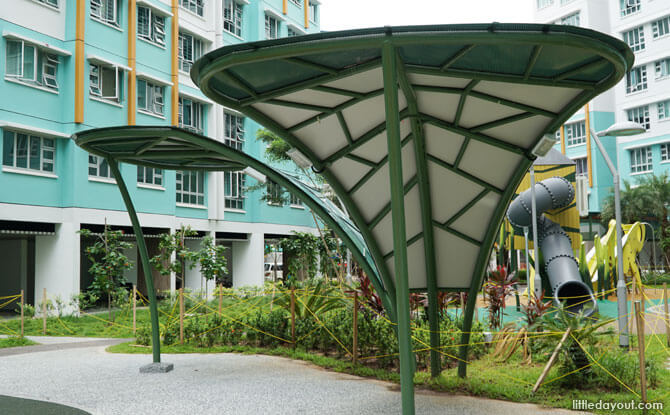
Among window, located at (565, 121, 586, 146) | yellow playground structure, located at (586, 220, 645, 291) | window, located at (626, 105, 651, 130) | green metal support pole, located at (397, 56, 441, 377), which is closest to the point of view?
green metal support pole, located at (397, 56, 441, 377)

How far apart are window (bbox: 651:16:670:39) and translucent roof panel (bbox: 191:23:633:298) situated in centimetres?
4251

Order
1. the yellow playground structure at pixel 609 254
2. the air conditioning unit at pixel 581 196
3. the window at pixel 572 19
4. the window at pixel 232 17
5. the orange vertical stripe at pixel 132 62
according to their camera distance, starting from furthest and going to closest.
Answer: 1. the window at pixel 572 19
2. the window at pixel 232 17
3. the orange vertical stripe at pixel 132 62
4. the yellow playground structure at pixel 609 254
5. the air conditioning unit at pixel 581 196

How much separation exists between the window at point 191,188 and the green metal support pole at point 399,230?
2423 centimetres

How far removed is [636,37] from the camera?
4559cm

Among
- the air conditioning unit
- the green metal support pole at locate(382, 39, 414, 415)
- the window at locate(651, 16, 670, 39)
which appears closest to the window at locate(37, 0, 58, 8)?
the air conditioning unit

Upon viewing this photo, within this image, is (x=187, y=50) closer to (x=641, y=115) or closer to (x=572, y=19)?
(x=641, y=115)

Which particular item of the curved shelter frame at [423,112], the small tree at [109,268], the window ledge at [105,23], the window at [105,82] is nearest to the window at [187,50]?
the window ledge at [105,23]

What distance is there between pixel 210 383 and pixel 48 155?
16401 mm

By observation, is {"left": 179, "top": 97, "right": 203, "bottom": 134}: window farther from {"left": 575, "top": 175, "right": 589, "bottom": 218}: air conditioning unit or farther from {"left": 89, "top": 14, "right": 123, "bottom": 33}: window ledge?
{"left": 575, "top": 175, "right": 589, "bottom": 218}: air conditioning unit

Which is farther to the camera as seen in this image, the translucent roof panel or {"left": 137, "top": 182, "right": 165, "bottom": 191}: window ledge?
{"left": 137, "top": 182, "right": 165, "bottom": 191}: window ledge

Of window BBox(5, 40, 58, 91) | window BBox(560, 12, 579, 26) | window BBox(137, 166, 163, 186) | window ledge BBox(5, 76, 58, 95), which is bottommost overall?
window BBox(137, 166, 163, 186)

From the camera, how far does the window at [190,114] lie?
29.8 m

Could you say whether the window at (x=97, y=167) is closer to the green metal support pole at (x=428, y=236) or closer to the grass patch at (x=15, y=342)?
the grass patch at (x=15, y=342)

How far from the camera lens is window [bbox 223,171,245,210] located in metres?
32.5
